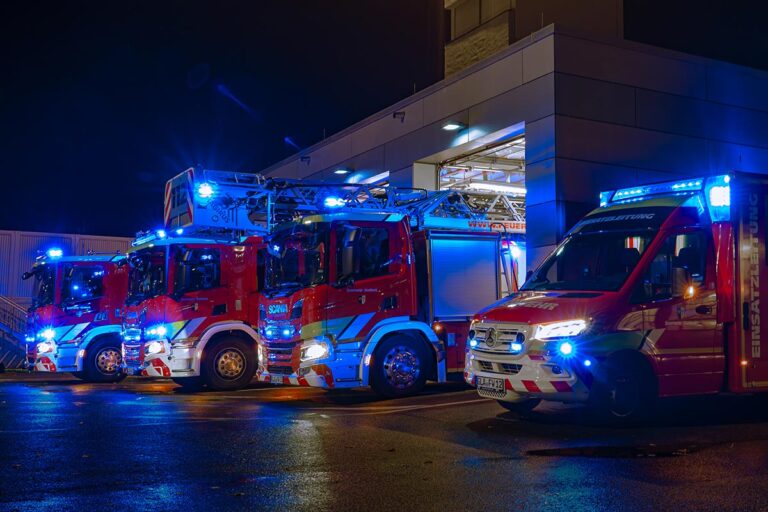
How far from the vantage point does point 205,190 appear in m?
15.6

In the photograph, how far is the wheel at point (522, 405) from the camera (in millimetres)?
10703

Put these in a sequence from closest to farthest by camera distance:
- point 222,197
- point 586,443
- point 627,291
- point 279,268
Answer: point 586,443 < point 627,291 < point 279,268 < point 222,197

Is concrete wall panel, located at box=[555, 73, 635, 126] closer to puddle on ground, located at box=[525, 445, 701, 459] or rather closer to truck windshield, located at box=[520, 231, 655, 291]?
truck windshield, located at box=[520, 231, 655, 291]

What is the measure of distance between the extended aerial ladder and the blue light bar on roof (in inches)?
146

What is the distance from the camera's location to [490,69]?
19.8m

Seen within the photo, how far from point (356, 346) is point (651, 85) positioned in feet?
34.6

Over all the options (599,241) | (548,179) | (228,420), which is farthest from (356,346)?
(548,179)

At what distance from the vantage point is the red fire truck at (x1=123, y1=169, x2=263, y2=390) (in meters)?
15.2

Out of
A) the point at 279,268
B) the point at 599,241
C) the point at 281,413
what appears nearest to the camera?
the point at 599,241

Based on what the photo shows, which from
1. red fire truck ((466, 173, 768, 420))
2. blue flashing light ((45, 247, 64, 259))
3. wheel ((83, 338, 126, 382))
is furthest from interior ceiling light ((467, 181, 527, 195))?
red fire truck ((466, 173, 768, 420))

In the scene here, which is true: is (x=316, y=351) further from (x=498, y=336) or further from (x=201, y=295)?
(x=201, y=295)

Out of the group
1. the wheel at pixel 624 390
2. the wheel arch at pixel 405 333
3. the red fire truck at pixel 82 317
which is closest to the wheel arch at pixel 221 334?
the wheel arch at pixel 405 333

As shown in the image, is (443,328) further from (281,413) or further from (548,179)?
(548,179)

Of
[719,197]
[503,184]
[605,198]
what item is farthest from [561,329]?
[503,184]
